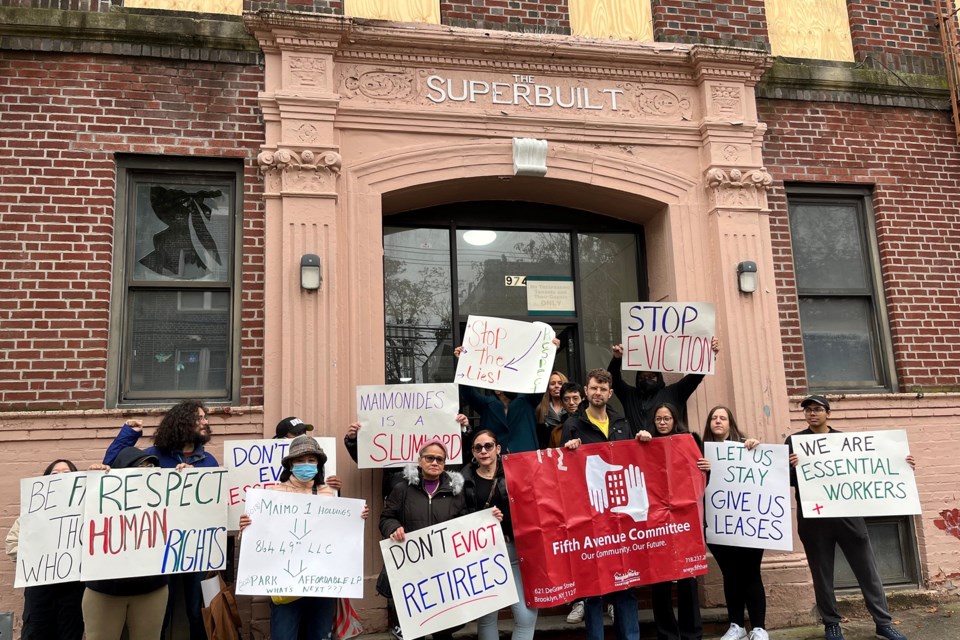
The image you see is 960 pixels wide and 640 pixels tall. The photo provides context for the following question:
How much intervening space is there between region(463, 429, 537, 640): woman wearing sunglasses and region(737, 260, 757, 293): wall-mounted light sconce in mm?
3128

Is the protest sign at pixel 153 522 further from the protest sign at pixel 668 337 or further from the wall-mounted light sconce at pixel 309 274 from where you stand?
the protest sign at pixel 668 337

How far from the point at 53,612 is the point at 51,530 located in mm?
648

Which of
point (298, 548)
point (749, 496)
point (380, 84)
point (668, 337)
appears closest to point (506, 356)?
point (668, 337)

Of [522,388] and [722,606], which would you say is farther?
[722,606]

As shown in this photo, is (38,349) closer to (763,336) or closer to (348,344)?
(348,344)

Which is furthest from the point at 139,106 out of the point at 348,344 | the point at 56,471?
the point at 56,471

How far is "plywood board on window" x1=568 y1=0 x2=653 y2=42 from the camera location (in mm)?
7867

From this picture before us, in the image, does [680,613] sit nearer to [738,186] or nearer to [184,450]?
[184,450]

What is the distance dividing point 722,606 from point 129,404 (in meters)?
5.20

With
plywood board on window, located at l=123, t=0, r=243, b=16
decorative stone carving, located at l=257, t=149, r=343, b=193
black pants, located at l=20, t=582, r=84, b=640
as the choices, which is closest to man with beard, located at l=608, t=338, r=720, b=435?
decorative stone carving, located at l=257, t=149, r=343, b=193

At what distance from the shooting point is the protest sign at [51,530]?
15.8 feet

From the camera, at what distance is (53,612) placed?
16.8ft

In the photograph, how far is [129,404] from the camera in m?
6.41

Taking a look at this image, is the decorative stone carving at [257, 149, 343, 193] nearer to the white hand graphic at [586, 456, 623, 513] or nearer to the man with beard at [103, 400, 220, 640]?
the man with beard at [103, 400, 220, 640]
